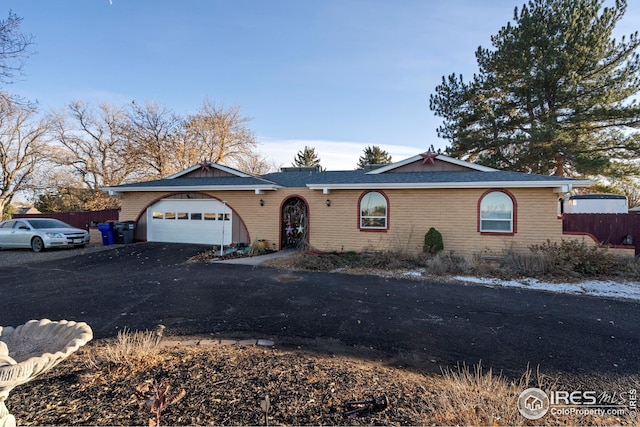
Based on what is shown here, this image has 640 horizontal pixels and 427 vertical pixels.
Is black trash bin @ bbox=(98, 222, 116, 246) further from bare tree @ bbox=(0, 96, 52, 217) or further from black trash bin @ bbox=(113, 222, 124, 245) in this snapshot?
bare tree @ bbox=(0, 96, 52, 217)

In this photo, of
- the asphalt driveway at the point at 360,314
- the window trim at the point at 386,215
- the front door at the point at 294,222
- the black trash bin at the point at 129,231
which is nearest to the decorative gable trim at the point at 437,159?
the window trim at the point at 386,215

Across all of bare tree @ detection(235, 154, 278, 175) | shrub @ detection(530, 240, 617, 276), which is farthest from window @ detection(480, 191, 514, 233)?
bare tree @ detection(235, 154, 278, 175)

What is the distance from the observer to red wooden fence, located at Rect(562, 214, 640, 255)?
12.2 metres

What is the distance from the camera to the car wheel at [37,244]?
12.8m

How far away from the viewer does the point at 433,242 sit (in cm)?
1082

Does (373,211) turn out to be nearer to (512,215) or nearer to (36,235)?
(512,215)

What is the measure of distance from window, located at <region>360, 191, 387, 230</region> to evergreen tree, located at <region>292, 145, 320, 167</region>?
33.0 meters

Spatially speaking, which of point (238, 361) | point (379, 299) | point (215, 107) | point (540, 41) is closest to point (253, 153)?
point (215, 107)

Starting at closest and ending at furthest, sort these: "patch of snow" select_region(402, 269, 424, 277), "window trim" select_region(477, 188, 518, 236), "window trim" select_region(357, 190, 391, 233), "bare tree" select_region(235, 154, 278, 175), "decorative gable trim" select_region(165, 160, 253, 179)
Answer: "patch of snow" select_region(402, 269, 424, 277)
"window trim" select_region(477, 188, 518, 236)
"window trim" select_region(357, 190, 391, 233)
"decorative gable trim" select_region(165, 160, 253, 179)
"bare tree" select_region(235, 154, 278, 175)

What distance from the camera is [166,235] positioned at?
1491cm

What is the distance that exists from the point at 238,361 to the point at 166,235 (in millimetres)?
13160

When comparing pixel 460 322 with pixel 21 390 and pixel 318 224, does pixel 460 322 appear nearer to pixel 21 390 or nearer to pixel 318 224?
pixel 21 390

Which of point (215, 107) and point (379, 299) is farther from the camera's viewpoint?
point (215, 107)

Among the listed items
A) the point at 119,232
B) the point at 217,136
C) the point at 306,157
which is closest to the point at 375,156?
the point at 306,157
